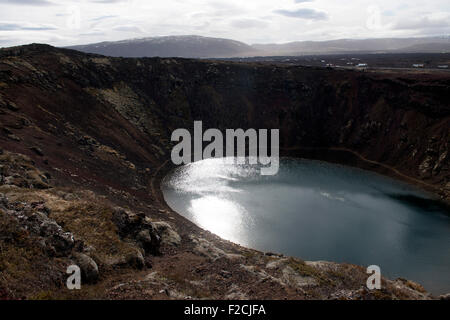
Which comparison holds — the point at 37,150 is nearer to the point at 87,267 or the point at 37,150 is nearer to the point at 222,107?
the point at 87,267

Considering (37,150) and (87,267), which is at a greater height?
(37,150)

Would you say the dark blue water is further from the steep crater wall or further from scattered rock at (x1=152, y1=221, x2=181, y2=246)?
scattered rock at (x1=152, y1=221, x2=181, y2=246)

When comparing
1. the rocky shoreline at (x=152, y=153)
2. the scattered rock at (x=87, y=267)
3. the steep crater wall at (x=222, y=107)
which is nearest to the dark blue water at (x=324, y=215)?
the rocky shoreline at (x=152, y=153)

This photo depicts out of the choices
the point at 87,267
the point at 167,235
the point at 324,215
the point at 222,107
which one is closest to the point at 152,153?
the point at 222,107

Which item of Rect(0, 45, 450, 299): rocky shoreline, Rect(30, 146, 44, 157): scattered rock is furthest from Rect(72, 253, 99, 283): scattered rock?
Rect(30, 146, 44, 157): scattered rock

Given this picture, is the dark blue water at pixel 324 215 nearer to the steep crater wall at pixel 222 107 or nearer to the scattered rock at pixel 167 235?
the steep crater wall at pixel 222 107
